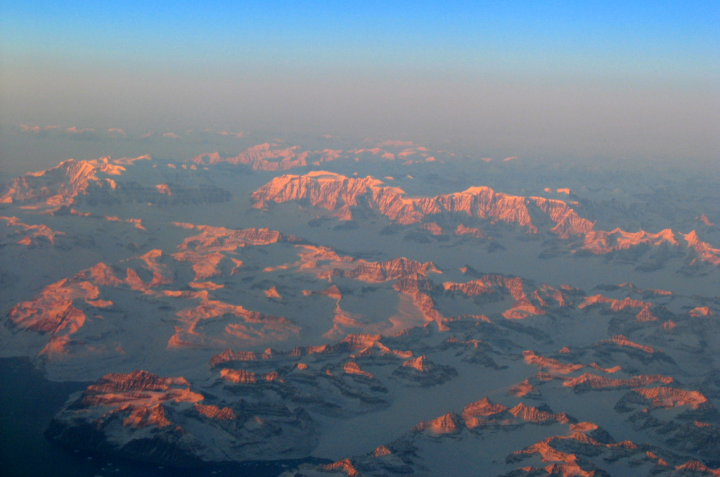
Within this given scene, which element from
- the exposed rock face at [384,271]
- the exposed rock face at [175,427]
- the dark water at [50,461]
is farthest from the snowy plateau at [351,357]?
the dark water at [50,461]

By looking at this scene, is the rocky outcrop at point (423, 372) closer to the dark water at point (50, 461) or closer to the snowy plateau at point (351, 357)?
the snowy plateau at point (351, 357)

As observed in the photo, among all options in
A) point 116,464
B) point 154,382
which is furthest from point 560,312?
point 116,464

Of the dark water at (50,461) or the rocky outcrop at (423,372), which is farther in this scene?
the rocky outcrop at (423,372)

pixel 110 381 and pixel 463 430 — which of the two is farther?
pixel 110 381

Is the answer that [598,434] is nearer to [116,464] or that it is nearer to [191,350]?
[116,464]

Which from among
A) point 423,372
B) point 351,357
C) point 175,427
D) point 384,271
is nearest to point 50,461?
point 175,427

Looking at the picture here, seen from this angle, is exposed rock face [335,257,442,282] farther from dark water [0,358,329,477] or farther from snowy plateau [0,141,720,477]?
dark water [0,358,329,477]

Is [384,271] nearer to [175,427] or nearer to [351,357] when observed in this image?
[351,357]

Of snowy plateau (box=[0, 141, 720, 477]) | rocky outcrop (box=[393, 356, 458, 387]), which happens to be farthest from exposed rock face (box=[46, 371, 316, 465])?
rocky outcrop (box=[393, 356, 458, 387])
